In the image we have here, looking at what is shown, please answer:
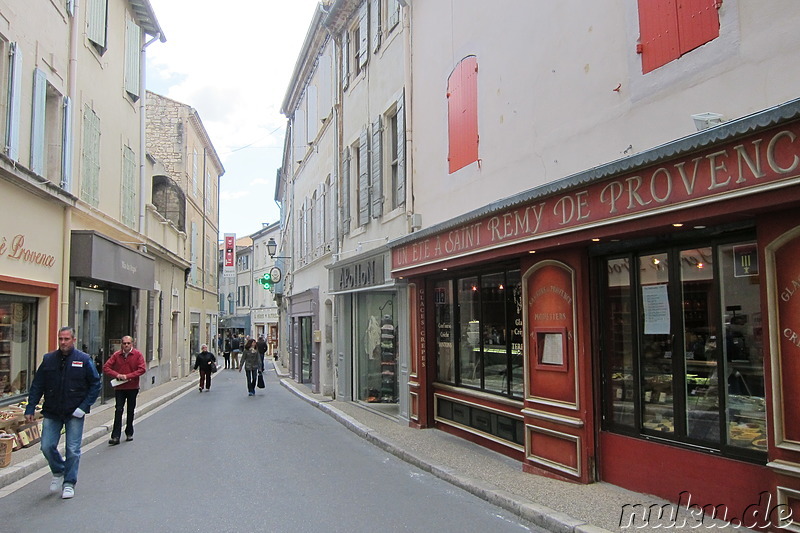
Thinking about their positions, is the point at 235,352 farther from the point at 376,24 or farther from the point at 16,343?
the point at 16,343

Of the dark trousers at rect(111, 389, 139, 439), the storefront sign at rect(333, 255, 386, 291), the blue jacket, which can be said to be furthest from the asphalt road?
the storefront sign at rect(333, 255, 386, 291)

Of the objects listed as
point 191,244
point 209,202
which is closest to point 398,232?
point 191,244

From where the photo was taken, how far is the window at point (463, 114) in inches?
363

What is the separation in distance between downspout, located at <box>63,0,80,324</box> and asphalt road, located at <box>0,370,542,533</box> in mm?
2892

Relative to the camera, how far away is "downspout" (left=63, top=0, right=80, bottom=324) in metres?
12.1

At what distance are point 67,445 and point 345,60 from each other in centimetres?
1228

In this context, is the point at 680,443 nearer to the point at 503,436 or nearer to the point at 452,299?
the point at 503,436

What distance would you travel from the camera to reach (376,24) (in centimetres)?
1395

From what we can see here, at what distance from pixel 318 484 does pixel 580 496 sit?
9.40 ft

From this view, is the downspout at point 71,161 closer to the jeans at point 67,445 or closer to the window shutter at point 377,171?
the jeans at point 67,445

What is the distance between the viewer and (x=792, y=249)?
4648mm

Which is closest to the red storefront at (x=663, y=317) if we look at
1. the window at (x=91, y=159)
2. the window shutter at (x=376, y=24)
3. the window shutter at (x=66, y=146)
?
the window shutter at (x=376, y=24)

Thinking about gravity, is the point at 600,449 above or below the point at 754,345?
below

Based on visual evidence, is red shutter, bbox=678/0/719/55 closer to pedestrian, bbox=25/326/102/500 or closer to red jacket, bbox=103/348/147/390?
pedestrian, bbox=25/326/102/500
